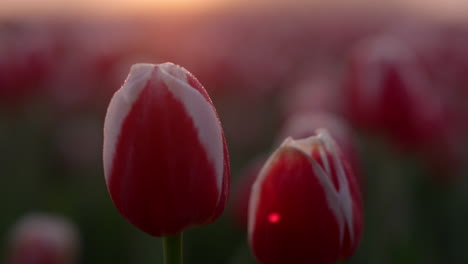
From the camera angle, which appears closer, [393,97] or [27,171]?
[393,97]

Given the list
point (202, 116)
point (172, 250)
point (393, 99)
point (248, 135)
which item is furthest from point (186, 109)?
point (248, 135)

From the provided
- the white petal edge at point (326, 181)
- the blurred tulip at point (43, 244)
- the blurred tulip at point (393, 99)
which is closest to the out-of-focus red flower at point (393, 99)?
the blurred tulip at point (393, 99)

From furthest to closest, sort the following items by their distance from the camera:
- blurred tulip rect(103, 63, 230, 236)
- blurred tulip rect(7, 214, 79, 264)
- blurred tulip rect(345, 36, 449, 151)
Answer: blurred tulip rect(345, 36, 449, 151) < blurred tulip rect(7, 214, 79, 264) < blurred tulip rect(103, 63, 230, 236)

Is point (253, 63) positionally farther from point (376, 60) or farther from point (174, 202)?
point (174, 202)

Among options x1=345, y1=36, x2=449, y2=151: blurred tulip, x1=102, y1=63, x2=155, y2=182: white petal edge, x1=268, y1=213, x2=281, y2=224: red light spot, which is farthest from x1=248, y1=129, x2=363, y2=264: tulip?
x1=345, y1=36, x2=449, y2=151: blurred tulip

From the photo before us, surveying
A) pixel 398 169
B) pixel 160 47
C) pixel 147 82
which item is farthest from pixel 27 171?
pixel 147 82

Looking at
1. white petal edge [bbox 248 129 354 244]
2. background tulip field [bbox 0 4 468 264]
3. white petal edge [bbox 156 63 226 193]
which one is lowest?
background tulip field [bbox 0 4 468 264]

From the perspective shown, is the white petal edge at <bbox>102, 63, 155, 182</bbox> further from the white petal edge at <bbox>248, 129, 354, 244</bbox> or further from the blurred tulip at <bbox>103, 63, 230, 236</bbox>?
the white petal edge at <bbox>248, 129, 354, 244</bbox>
